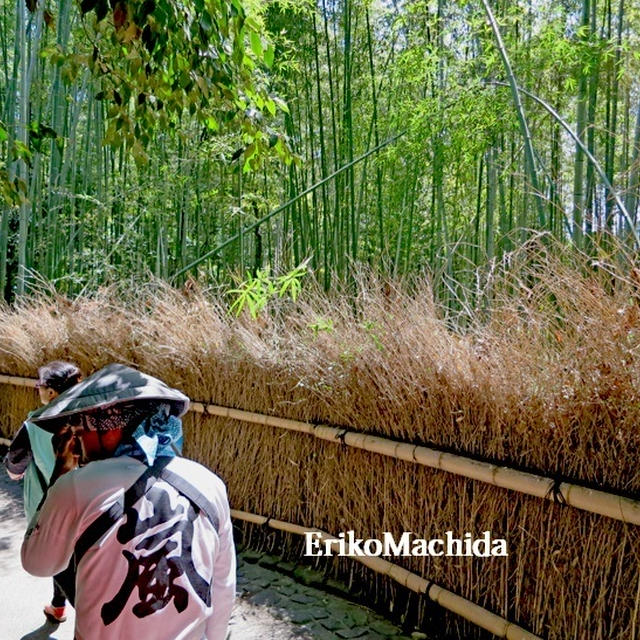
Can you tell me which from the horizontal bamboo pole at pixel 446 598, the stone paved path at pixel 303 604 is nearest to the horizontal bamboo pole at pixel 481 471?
the horizontal bamboo pole at pixel 446 598

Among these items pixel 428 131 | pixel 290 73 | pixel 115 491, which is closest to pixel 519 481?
pixel 115 491

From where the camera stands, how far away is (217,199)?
778 cm

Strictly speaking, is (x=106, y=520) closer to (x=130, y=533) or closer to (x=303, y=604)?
(x=130, y=533)

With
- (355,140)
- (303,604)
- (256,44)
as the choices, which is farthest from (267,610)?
(355,140)

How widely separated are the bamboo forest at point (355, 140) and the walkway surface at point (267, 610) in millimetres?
1546

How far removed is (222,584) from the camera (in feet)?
4.63

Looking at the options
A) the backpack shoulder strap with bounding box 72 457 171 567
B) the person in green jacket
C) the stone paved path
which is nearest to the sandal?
the person in green jacket

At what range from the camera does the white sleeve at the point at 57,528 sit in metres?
1.27

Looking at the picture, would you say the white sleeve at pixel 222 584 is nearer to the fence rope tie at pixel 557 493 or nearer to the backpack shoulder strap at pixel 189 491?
the backpack shoulder strap at pixel 189 491

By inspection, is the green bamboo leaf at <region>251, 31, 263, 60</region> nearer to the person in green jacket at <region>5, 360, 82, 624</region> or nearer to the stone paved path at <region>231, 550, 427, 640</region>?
the person in green jacket at <region>5, 360, 82, 624</region>

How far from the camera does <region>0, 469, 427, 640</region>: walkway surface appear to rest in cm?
254

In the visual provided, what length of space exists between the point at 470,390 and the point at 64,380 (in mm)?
1690

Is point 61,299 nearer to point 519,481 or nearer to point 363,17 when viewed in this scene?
point 519,481

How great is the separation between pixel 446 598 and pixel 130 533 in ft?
4.91
